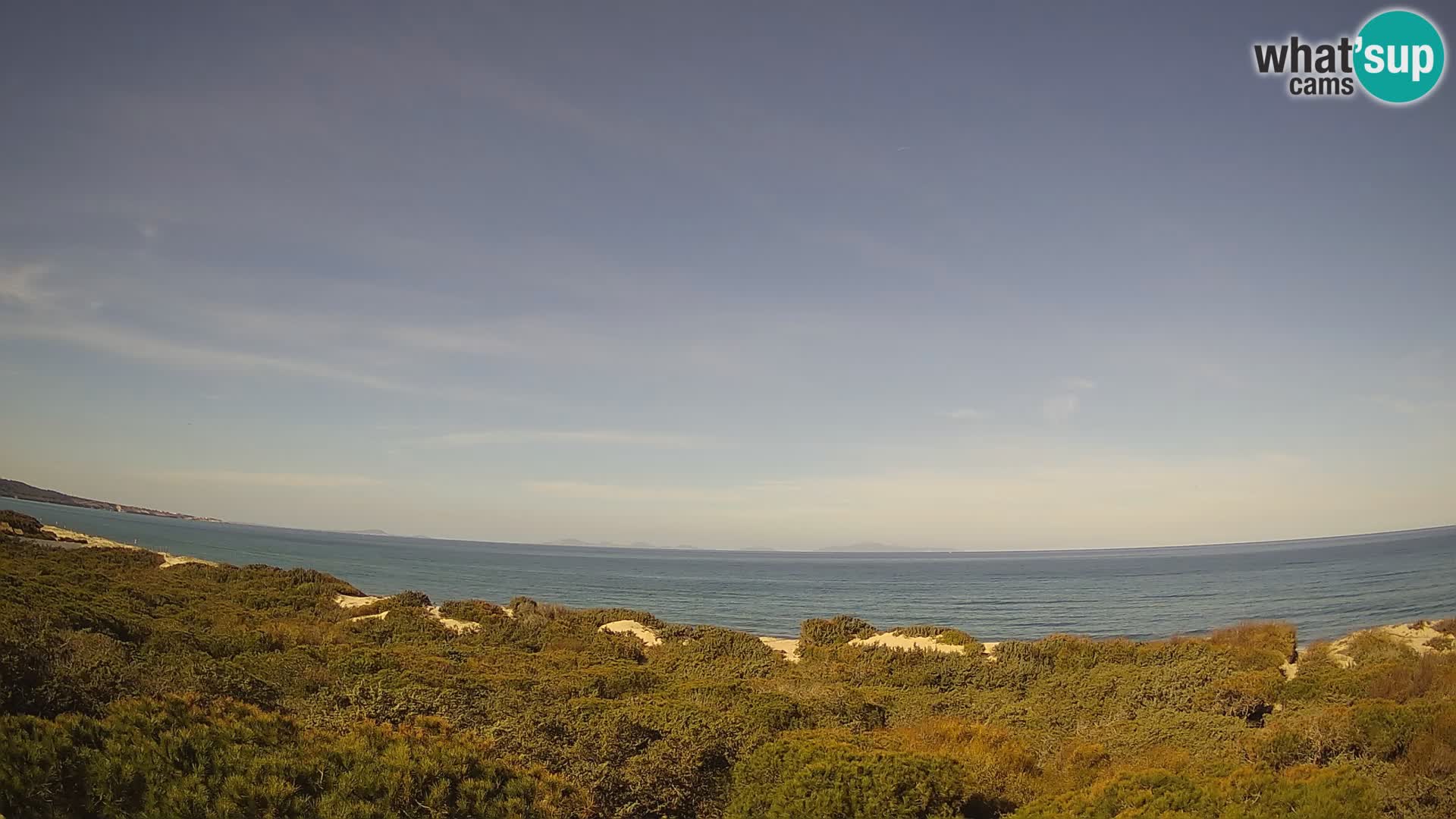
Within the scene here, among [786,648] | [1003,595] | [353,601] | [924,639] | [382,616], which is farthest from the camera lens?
[1003,595]

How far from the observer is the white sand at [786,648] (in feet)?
67.5

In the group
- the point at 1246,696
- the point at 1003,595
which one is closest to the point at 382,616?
the point at 1246,696

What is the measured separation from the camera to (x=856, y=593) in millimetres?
66938

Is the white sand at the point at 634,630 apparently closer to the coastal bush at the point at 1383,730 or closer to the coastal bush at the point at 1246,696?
the coastal bush at the point at 1246,696

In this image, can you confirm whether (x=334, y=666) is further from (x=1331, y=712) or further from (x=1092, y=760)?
(x=1331, y=712)

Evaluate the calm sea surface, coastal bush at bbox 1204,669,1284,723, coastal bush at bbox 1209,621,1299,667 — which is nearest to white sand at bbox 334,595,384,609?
the calm sea surface

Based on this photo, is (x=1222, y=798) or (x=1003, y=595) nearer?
(x=1222, y=798)

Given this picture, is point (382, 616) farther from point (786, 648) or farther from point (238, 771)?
point (238, 771)

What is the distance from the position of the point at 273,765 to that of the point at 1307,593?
6603 cm

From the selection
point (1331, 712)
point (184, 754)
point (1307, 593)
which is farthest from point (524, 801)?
point (1307, 593)

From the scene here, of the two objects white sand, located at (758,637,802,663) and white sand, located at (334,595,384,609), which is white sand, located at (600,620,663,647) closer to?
white sand, located at (758,637,802,663)

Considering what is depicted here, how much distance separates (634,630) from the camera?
945 inches

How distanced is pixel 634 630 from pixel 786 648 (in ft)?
18.0

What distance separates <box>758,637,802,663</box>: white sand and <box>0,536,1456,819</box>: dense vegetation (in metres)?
2.13
